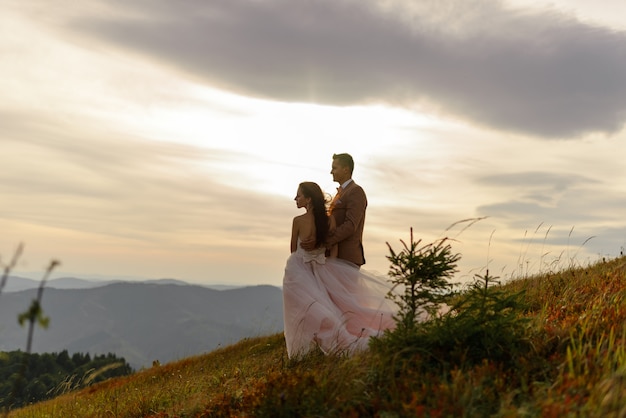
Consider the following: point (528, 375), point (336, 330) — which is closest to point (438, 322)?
point (528, 375)

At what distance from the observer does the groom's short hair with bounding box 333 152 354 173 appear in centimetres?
1163

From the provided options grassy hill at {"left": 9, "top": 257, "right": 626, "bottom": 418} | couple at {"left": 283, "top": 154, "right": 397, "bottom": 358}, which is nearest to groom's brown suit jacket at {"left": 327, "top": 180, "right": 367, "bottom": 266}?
couple at {"left": 283, "top": 154, "right": 397, "bottom": 358}

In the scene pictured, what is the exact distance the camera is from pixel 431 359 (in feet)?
21.7

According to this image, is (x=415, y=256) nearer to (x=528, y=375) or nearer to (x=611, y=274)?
(x=528, y=375)

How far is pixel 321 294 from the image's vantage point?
426 inches

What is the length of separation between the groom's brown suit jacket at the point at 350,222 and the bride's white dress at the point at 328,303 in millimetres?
269

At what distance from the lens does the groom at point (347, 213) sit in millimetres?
11359

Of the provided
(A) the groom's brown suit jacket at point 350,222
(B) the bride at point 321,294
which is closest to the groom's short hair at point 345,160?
(A) the groom's brown suit jacket at point 350,222

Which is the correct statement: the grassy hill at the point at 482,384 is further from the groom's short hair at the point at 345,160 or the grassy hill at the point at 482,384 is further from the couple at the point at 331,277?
the groom's short hair at the point at 345,160

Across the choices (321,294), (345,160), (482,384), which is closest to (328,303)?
(321,294)

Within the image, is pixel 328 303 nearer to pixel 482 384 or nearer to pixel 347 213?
pixel 347 213

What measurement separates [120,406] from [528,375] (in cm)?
801

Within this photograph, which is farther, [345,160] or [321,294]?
[345,160]

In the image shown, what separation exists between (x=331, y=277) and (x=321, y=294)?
511 mm
